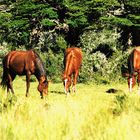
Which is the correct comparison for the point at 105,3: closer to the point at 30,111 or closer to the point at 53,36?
the point at 53,36

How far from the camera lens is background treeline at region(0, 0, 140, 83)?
29125mm

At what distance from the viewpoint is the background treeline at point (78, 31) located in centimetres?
2912

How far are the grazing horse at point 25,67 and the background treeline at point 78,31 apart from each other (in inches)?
305

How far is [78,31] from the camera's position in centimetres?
3216

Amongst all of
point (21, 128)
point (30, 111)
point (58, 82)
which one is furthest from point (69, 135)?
point (58, 82)

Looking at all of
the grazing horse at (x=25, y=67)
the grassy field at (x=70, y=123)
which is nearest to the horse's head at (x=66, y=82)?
the grazing horse at (x=25, y=67)

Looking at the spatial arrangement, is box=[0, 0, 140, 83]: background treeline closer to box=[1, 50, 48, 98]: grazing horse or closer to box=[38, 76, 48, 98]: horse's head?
box=[1, 50, 48, 98]: grazing horse

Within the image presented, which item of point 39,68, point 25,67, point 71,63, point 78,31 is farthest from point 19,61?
point 78,31

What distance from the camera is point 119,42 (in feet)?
101

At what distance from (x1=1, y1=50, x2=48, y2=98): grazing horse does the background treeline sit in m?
7.76

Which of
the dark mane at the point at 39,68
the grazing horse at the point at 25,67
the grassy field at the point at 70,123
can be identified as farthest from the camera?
the dark mane at the point at 39,68

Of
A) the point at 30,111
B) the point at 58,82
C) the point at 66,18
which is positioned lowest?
the point at 58,82

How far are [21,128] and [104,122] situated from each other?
63.4 inches

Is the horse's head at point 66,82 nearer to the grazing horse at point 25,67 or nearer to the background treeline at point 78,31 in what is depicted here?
the grazing horse at point 25,67
